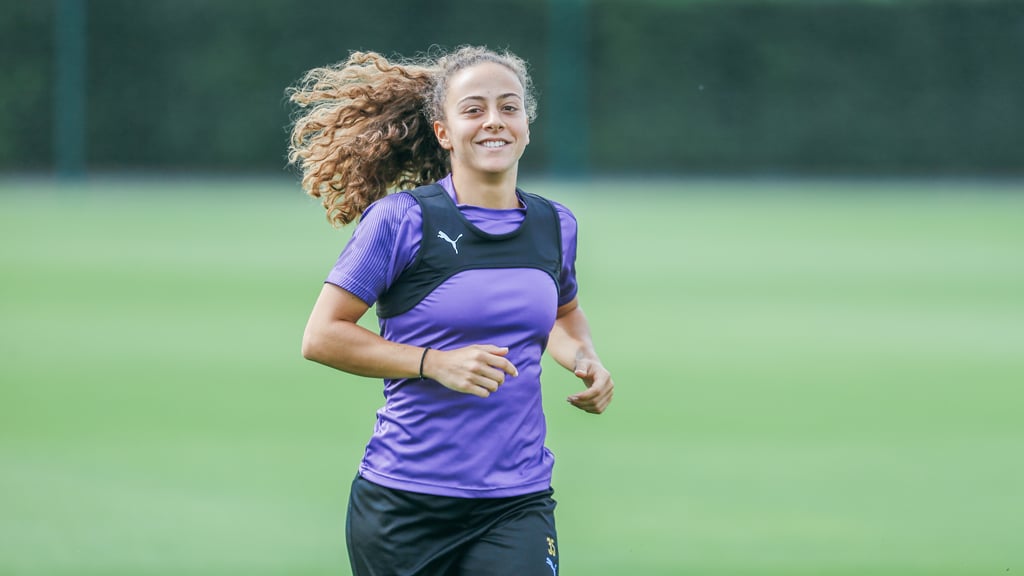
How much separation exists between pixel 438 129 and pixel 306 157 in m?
0.49

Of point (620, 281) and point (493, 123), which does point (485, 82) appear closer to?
point (493, 123)

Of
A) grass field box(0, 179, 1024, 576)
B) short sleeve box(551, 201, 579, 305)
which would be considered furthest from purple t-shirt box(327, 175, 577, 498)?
grass field box(0, 179, 1024, 576)

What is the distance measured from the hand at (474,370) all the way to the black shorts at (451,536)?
31 cm

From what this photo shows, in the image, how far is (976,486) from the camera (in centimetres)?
628

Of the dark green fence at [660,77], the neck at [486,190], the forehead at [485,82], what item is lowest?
the neck at [486,190]

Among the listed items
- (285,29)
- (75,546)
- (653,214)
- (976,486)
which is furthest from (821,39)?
(75,546)

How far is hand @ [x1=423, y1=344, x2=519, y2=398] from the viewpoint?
3.40m

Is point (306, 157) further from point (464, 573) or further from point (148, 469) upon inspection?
point (148, 469)

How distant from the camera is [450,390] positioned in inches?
142

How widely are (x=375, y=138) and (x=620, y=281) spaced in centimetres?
917

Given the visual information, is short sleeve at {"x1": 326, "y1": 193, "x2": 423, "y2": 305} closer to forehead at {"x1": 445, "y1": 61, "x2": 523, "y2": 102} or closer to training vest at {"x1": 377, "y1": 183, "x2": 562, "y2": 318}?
training vest at {"x1": 377, "y1": 183, "x2": 562, "y2": 318}

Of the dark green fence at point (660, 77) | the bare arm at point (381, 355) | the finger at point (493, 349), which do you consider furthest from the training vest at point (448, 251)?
the dark green fence at point (660, 77)

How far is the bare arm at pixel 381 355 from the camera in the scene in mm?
3410

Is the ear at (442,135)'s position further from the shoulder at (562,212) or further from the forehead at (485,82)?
the shoulder at (562,212)
